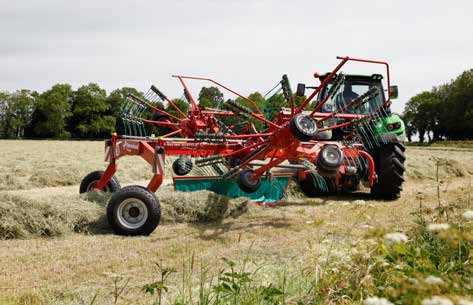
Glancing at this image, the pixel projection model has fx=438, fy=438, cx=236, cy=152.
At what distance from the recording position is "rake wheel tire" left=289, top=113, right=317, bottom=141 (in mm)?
4527

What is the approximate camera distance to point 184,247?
4.13 m

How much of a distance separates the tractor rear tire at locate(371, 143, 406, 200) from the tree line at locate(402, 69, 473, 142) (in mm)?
41369

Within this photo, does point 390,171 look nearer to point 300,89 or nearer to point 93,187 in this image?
point 300,89

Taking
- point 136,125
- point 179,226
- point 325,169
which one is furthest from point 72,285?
point 136,125

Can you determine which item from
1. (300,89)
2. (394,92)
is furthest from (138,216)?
(394,92)

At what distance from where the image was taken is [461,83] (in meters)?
52.2

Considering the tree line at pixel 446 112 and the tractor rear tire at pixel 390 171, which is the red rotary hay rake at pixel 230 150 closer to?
the tractor rear tire at pixel 390 171

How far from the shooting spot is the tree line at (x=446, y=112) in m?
49.3

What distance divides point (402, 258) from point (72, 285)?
2.23 m

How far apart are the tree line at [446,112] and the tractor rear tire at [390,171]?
41.4m

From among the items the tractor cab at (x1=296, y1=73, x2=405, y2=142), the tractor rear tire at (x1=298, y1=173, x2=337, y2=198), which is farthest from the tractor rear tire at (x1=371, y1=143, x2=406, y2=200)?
the tractor rear tire at (x1=298, y1=173, x2=337, y2=198)

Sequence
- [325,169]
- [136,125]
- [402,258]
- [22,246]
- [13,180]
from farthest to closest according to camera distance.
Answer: [13,180]
[136,125]
[325,169]
[22,246]
[402,258]

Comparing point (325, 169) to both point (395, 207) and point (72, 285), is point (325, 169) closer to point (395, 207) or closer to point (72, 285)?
point (395, 207)

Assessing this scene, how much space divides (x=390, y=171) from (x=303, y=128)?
329 centimetres
